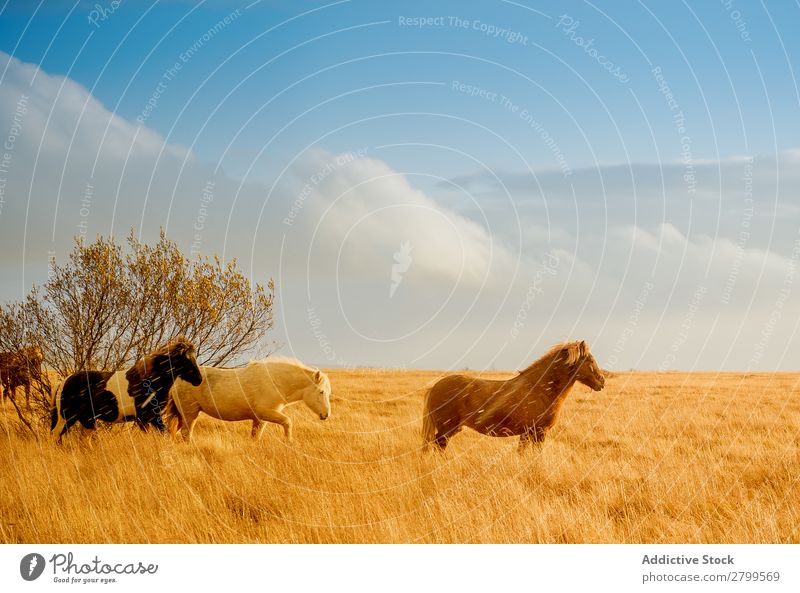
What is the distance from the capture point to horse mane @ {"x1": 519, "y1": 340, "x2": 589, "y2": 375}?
9.07 m

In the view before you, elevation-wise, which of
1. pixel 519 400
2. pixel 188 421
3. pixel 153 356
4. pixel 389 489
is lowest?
pixel 188 421

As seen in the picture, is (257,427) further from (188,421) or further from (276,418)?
(188,421)

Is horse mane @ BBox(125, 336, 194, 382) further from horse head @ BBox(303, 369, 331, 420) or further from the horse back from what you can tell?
horse head @ BBox(303, 369, 331, 420)

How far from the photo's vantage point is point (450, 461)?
8.99 meters

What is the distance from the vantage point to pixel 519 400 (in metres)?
9.05

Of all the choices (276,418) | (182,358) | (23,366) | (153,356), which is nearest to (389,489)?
(276,418)

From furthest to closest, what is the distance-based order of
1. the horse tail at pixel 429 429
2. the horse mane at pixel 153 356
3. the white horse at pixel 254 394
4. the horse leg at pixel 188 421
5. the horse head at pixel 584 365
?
1. the horse leg at pixel 188 421
2. the white horse at pixel 254 394
3. the horse mane at pixel 153 356
4. the horse tail at pixel 429 429
5. the horse head at pixel 584 365

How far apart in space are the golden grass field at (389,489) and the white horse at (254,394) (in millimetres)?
497

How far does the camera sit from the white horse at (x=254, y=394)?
10.7 metres
